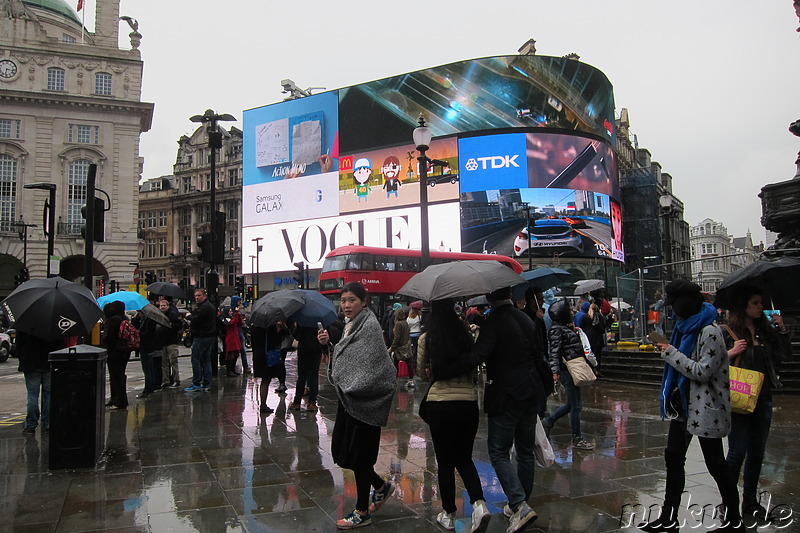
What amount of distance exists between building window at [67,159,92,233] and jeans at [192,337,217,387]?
39.9 metres

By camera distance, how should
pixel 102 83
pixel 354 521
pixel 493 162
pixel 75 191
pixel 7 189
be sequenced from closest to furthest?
pixel 354 521 < pixel 7 189 < pixel 75 191 < pixel 102 83 < pixel 493 162

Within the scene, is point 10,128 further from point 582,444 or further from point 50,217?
point 582,444

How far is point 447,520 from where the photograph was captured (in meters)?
4.36

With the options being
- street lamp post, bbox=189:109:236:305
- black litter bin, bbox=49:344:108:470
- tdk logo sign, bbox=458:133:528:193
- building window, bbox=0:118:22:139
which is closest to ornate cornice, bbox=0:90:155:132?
building window, bbox=0:118:22:139

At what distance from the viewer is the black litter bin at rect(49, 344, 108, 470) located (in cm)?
614

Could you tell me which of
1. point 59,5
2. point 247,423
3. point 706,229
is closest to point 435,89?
point 59,5

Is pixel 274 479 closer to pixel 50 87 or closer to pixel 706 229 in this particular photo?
pixel 50 87

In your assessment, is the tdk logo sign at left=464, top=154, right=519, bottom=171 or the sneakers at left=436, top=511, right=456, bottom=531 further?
the tdk logo sign at left=464, top=154, right=519, bottom=171

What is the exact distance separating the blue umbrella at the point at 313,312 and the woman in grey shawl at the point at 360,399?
4293 mm

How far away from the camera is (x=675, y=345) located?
4.43 metres

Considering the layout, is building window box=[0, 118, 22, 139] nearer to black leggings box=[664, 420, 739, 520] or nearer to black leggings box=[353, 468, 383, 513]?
black leggings box=[353, 468, 383, 513]

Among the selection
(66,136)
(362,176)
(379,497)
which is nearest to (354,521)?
(379,497)

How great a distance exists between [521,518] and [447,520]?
0.53 metres

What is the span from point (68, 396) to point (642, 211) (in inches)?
2464
